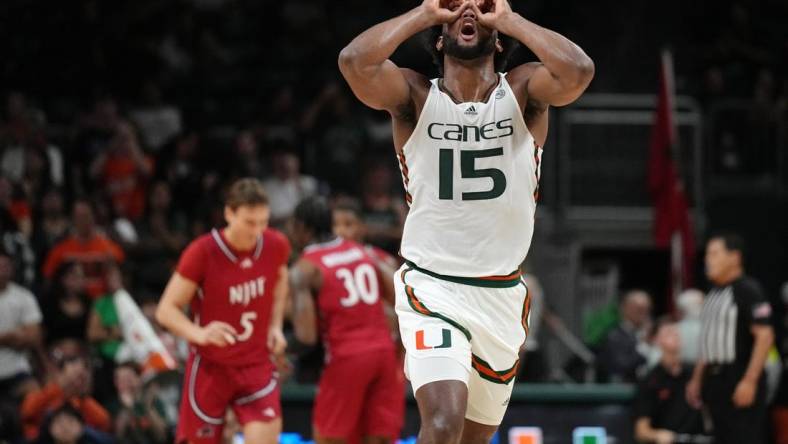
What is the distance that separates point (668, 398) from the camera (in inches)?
440

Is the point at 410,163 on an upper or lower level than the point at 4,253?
upper

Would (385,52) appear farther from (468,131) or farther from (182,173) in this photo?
(182,173)

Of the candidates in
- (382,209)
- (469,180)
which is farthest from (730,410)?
(469,180)

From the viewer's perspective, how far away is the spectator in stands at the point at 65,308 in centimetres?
1175

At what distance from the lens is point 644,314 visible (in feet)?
43.2

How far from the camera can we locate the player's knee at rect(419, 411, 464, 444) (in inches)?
220

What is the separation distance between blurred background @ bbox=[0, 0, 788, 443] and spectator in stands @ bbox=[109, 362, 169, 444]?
1.93 feet

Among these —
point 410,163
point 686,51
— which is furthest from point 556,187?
point 410,163

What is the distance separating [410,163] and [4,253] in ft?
21.1

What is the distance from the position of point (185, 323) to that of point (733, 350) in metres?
4.71

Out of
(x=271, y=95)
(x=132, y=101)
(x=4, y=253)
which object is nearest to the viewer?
(x=4, y=253)

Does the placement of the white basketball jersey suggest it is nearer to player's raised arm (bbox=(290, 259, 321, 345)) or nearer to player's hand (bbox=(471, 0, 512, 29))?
player's hand (bbox=(471, 0, 512, 29))

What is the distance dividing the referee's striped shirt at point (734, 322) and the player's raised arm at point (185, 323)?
13.8 feet

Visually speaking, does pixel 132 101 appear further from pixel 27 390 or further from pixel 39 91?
pixel 27 390
